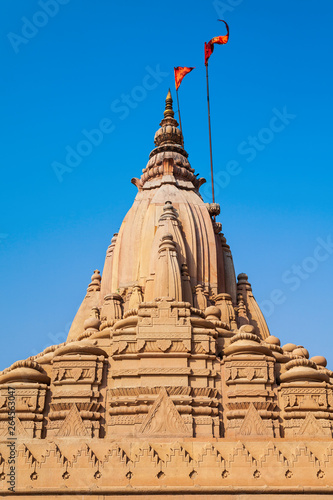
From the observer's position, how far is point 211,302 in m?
26.9

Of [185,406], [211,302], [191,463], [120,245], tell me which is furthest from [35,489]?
[120,245]

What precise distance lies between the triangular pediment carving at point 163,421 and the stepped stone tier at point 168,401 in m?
0.03

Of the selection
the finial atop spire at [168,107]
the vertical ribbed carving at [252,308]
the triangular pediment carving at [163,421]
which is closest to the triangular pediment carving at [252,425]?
the triangular pediment carving at [163,421]

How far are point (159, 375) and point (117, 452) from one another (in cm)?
404

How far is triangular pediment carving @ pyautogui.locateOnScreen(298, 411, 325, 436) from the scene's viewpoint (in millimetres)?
18688

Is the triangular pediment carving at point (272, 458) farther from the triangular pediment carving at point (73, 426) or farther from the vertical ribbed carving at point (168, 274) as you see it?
the vertical ribbed carving at point (168, 274)

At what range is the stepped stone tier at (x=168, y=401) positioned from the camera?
1605cm

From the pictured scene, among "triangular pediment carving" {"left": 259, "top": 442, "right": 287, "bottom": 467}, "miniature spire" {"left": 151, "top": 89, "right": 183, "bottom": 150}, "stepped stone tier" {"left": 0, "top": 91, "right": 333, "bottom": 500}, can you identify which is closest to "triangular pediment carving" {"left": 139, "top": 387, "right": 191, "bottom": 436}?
"stepped stone tier" {"left": 0, "top": 91, "right": 333, "bottom": 500}

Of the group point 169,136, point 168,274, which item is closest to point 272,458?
point 168,274

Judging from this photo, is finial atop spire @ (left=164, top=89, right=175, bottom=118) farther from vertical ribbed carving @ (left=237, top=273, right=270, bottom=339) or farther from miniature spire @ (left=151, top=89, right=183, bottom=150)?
vertical ribbed carving @ (left=237, top=273, right=270, bottom=339)

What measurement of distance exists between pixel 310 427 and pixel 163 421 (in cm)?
466

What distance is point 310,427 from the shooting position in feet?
61.8

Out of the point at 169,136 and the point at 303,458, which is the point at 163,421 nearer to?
the point at 303,458

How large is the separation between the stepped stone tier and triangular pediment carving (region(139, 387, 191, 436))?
0.10ft
